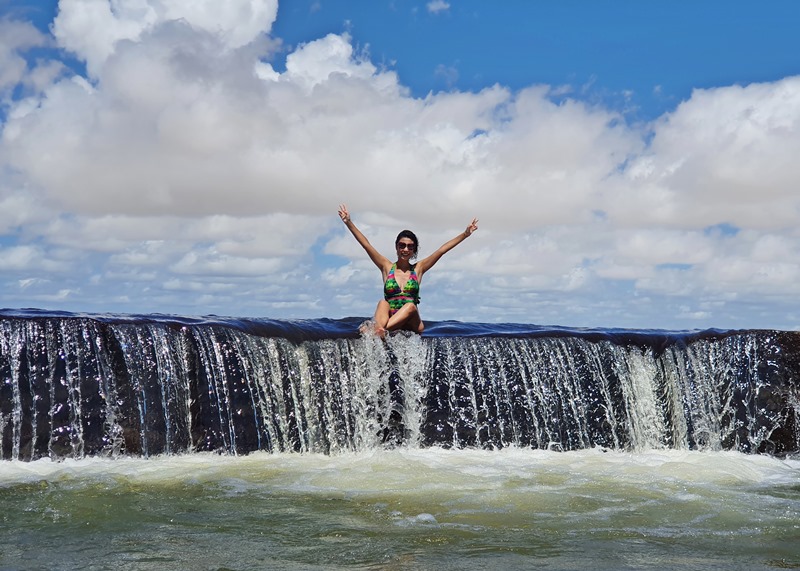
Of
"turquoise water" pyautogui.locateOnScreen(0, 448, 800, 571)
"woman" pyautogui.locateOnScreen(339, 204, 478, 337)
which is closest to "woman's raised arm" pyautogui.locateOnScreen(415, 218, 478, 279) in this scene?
"woman" pyautogui.locateOnScreen(339, 204, 478, 337)

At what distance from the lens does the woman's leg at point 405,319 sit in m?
12.8

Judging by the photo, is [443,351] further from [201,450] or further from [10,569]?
[10,569]

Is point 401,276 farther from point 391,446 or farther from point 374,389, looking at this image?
point 391,446

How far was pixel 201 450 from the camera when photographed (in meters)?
11.4

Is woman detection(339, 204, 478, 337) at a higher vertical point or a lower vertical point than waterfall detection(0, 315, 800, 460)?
higher

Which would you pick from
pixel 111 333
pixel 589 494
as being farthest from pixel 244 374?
pixel 589 494

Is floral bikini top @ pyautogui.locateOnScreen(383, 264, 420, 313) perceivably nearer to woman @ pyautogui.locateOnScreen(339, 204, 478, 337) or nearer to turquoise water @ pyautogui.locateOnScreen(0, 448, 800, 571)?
woman @ pyautogui.locateOnScreen(339, 204, 478, 337)

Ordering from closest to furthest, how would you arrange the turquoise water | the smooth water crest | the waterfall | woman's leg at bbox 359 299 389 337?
the turquoise water < the smooth water crest < the waterfall < woman's leg at bbox 359 299 389 337

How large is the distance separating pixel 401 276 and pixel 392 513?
558 centimetres

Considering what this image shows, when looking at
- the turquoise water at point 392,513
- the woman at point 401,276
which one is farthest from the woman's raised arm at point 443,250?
the turquoise water at point 392,513

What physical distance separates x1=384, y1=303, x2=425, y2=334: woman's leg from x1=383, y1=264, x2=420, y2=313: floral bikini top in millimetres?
119

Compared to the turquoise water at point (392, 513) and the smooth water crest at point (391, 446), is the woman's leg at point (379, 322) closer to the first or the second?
the smooth water crest at point (391, 446)

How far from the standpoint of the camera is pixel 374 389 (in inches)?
487

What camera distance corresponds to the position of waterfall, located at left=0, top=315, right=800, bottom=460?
36.4ft
